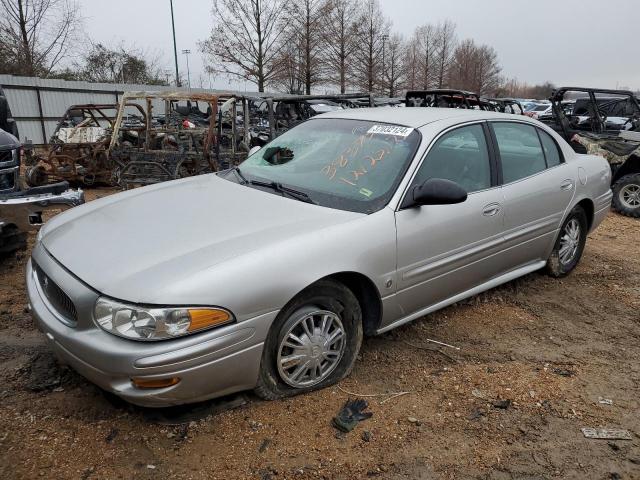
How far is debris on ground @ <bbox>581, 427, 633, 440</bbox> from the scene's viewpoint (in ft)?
8.60

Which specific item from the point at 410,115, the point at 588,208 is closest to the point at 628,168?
the point at 588,208

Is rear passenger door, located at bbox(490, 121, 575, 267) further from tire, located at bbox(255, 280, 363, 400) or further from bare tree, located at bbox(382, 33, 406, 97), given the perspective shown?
bare tree, located at bbox(382, 33, 406, 97)

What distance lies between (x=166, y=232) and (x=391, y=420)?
1.55 metres

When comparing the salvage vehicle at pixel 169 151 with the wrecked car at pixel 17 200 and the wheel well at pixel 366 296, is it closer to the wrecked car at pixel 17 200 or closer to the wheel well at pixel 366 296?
the wrecked car at pixel 17 200

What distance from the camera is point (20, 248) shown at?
469 cm

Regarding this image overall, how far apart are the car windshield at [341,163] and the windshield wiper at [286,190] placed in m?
0.02

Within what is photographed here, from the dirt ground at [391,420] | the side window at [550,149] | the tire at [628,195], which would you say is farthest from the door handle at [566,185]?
the tire at [628,195]

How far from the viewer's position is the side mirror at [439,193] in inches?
116

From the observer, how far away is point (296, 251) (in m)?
2.54

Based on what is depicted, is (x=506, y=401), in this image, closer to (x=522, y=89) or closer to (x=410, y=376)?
(x=410, y=376)

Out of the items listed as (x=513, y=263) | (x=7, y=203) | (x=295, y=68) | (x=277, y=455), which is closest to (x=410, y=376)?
(x=277, y=455)

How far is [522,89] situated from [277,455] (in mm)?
87777

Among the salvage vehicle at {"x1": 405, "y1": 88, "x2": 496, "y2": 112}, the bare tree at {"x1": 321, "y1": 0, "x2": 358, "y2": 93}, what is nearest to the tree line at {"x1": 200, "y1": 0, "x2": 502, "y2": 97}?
the bare tree at {"x1": 321, "y1": 0, "x2": 358, "y2": 93}

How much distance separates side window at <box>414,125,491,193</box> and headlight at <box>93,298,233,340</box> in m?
1.62
